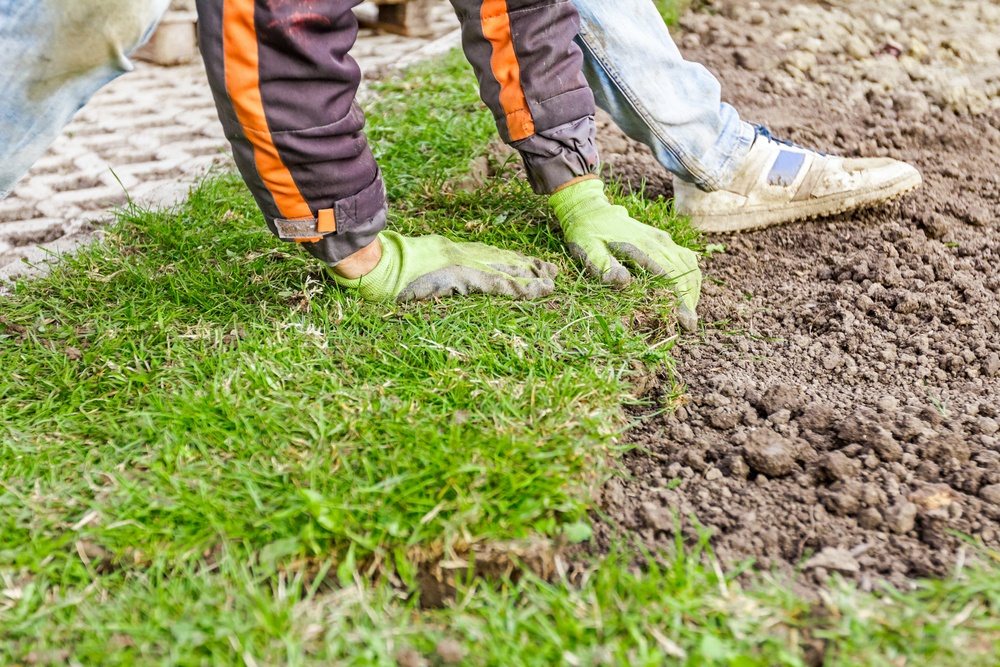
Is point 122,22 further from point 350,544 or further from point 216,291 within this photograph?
point 350,544

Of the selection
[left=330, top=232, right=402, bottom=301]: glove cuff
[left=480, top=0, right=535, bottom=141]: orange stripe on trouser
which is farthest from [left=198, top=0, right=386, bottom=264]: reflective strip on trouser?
[left=480, top=0, right=535, bottom=141]: orange stripe on trouser

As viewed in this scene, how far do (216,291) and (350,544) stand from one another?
109 centimetres

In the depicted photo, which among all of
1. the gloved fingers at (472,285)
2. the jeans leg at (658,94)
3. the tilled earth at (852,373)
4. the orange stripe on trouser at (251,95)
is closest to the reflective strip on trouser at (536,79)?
the jeans leg at (658,94)

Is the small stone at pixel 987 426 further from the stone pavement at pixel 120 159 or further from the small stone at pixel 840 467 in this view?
the stone pavement at pixel 120 159

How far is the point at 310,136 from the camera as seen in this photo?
5.81 ft

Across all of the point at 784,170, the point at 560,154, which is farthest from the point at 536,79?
the point at 784,170

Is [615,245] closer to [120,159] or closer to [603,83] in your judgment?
[603,83]

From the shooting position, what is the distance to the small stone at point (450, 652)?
4.31ft

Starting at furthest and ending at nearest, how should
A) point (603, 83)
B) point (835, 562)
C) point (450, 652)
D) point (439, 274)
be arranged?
point (603, 83) < point (439, 274) < point (835, 562) < point (450, 652)

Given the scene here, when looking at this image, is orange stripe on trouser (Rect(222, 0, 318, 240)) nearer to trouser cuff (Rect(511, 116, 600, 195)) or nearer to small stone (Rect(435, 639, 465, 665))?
trouser cuff (Rect(511, 116, 600, 195))

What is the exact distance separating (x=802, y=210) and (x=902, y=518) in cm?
149

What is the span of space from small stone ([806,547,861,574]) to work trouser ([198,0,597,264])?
1.26 meters

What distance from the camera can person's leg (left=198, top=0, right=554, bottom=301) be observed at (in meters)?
1.63

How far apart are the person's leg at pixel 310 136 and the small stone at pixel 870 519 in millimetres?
1016
